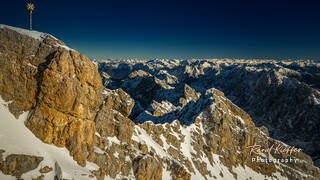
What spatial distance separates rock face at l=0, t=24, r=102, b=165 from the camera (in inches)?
2758

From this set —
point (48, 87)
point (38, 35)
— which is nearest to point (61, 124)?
point (48, 87)

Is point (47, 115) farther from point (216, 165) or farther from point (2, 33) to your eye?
point (216, 165)

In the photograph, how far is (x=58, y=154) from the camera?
68.5m

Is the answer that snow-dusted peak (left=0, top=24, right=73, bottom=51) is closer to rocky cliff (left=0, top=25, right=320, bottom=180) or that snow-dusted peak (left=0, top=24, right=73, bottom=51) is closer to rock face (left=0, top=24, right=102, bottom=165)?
rocky cliff (left=0, top=25, right=320, bottom=180)

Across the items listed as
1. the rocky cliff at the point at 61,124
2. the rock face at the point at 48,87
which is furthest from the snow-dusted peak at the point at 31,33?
the rock face at the point at 48,87

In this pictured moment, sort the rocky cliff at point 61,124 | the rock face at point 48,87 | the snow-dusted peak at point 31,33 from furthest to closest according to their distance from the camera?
the snow-dusted peak at point 31,33, the rock face at point 48,87, the rocky cliff at point 61,124

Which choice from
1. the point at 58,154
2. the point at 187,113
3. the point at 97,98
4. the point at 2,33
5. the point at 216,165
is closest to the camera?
the point at 58,154

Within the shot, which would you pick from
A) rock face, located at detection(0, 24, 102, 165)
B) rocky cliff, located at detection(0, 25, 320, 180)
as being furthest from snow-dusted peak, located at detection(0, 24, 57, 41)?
rock face, located at detection(0, 24, 102, 165)

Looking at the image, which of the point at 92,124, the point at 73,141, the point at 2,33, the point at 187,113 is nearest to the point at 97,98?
the point at 92,124

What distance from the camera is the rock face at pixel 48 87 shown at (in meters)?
70.1

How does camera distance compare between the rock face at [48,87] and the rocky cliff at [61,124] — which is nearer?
the rocky cliff at [61,124]

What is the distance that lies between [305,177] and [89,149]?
12167cm

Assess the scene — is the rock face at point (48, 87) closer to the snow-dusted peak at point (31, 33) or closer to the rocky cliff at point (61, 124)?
the rocky cliff at point (61, 124)

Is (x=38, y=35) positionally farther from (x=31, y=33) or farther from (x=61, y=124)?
(x=61, y=124)
